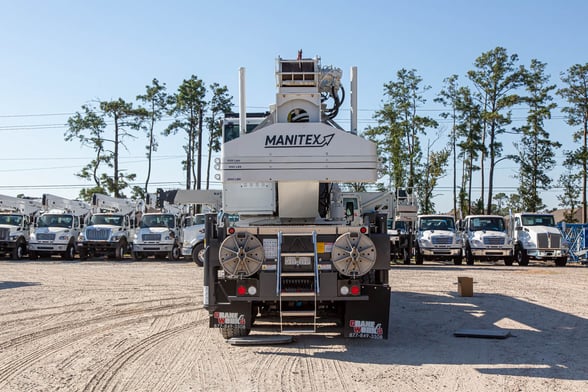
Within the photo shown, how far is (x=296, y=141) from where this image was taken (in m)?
8.86

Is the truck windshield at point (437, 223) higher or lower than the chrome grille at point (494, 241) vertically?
higher

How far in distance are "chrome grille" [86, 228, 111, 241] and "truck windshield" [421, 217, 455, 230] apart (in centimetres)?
1445

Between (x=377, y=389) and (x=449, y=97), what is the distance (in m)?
40.3

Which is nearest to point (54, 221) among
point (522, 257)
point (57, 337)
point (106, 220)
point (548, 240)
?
point (106, 220)

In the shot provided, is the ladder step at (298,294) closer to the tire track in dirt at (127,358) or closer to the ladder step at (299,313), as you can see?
the ladder step at (299,313)

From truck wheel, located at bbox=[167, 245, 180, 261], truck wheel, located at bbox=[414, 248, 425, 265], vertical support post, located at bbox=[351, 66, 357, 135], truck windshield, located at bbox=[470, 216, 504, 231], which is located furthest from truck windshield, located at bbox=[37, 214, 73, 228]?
vertical support post, located at bbox=[351, 66, 357, 135]

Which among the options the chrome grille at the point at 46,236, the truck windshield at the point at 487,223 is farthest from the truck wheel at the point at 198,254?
the truck windshield at the point at 487,223

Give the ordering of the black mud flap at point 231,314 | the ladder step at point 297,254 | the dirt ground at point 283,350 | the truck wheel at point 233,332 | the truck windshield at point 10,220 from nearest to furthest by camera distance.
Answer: the dirt ground at point 283,350 < the ladder step at point 297,254 < the black mud flap at point 231,314 < the truck wheel at point 233,332 < the truck windshield at point 10,220

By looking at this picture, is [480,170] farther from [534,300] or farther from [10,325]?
[10,325]

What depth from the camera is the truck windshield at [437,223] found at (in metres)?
28.1

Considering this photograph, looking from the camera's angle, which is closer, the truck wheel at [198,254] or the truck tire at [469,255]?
the truck wheel at [198,254]

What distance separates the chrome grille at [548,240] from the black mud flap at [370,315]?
20769mm

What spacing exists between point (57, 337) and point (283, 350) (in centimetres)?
336

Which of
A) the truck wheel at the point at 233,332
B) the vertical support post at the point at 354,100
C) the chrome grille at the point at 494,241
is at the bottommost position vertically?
the truck wheel at the point at 233,332
